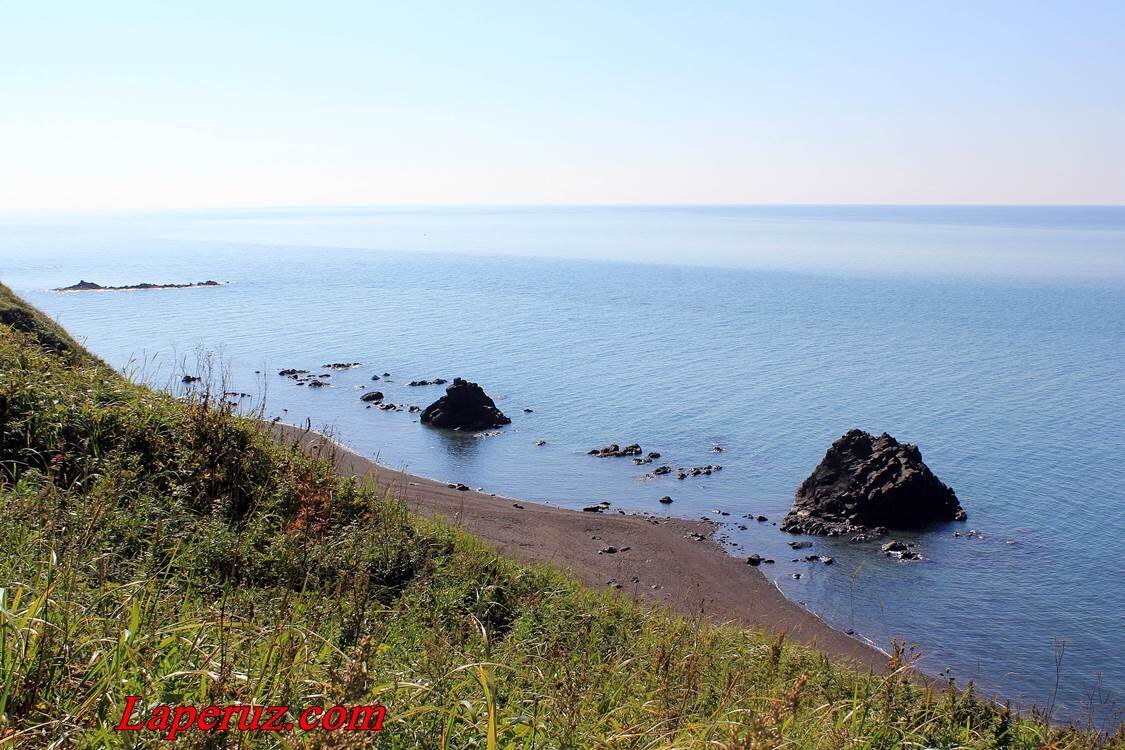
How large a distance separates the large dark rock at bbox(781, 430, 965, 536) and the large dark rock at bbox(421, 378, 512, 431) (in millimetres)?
19545

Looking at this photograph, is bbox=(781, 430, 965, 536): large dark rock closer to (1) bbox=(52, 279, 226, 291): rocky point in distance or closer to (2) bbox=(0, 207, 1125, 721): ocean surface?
(2) bbox=(0, 207, 1125, 721): ocean surface

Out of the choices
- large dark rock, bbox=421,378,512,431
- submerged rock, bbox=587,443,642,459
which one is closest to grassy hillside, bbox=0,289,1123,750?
submerged rock, bbox=587,443,642,459

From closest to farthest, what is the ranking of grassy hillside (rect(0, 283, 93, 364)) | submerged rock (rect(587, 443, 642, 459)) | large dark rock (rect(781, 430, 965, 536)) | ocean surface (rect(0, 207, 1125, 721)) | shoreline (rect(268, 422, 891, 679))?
grassy hillside (rect(0, 283, 93, 364)) → shoreline (rect(268, 422, 891, 679)) → ocean surface (rect(0, 207, 1125, 721)) → large dark rock (rect(781, 430, 965, 536)) → submerged rock (rect(587, 443, 642, 459))

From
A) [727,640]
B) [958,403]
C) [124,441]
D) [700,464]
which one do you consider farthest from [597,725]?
[958,403]

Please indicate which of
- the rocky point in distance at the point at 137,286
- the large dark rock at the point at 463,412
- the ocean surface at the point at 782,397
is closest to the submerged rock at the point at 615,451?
the ocean surface at the point at 782,397

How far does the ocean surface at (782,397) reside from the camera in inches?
1061

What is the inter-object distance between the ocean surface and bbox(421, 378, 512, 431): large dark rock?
4.15 feet

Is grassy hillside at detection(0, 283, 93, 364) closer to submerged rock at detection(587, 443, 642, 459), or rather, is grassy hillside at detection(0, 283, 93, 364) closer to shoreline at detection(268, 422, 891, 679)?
shoreline at detection(268, 422, 891, 679)

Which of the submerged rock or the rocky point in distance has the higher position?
the rocky point in distance

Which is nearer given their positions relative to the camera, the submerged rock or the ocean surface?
the ocean surface

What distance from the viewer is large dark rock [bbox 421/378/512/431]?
47.9 m

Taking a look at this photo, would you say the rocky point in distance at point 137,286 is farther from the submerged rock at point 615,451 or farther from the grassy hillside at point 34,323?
the submerged rock at point 615,451

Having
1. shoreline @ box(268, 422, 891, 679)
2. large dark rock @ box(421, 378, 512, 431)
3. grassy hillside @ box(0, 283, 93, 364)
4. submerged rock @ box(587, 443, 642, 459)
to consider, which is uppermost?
grassy hillside @ box(0, 283, 93, 364)

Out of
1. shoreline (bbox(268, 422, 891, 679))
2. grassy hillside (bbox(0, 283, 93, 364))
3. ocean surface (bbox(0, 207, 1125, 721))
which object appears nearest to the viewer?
grassy hillside (bbox(0, 283, 93, 364))
